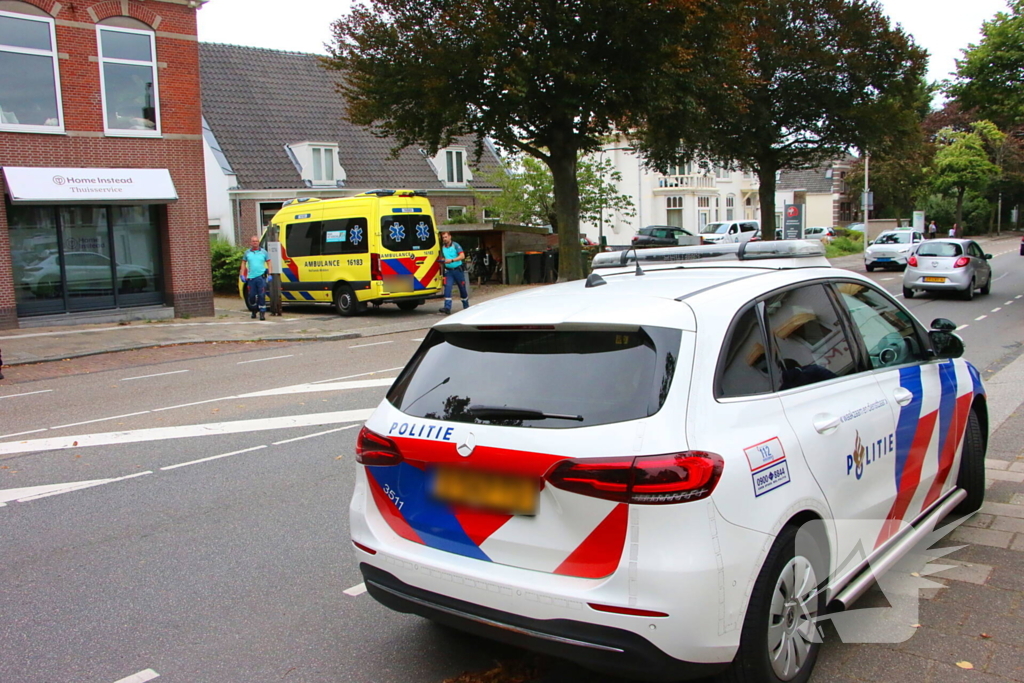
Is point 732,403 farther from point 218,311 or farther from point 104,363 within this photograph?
point 218,311

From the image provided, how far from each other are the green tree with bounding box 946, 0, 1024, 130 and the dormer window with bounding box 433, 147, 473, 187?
21958mm

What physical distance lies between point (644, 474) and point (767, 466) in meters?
0.52

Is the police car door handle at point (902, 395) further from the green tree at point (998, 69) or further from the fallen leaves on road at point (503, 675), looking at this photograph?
the green tree at point (998, 69)

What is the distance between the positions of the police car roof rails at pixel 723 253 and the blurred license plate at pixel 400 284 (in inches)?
614

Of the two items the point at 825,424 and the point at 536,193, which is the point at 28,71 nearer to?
the point at 825,424

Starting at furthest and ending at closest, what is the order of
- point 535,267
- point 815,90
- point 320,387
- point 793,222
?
1. point 793,222
2. point 815,90
3. point 535,267
4. point 320,387

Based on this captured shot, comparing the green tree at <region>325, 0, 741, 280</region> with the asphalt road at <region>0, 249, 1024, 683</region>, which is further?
the green tree at <region>325, 0, 741, 280</region>

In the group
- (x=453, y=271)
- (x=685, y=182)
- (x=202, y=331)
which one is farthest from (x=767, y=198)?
(x=202, y=331)

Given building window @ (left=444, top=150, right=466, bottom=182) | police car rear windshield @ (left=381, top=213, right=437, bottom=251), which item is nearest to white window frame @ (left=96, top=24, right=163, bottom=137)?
police car rear windshield @ (left=381, top=213, right=437, bottom=251)

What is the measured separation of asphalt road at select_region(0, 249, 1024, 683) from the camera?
3.77 m

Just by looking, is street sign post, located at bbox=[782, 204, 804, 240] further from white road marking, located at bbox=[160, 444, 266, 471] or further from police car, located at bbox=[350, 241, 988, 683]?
police car, located at bbox=[350, 241, 988, 683]

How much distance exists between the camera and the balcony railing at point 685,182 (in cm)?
5647

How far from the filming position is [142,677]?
3629 millimetres

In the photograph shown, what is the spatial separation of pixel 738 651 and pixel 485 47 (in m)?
18.1
